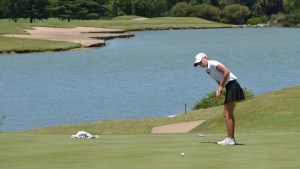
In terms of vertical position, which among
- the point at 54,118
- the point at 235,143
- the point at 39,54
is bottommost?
the point at 39,54

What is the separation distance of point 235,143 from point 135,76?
56.3 m

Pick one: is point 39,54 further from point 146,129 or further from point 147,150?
point 147,150

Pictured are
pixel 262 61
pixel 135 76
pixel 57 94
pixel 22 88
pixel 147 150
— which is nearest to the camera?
pixel 147 150

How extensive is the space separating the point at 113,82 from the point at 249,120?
39298mm

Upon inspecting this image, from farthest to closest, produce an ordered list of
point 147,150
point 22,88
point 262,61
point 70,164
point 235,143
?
point 262,61 < point 22,88 < point 235,143 < point 147,150 < point 70,164

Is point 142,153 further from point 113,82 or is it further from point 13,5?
point 13,5

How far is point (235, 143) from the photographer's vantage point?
15.8 m

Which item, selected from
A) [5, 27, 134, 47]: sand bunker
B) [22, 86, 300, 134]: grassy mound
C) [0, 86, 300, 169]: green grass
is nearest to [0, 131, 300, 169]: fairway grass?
[0, 86, 300, 169]: green grass

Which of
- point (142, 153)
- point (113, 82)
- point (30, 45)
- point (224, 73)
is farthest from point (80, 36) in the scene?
point (142, 153)

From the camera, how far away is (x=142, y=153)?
549 inches

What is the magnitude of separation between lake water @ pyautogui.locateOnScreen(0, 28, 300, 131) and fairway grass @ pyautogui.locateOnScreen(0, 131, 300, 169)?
71.6 ft

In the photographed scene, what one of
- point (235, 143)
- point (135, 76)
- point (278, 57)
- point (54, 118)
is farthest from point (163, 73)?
point (235, 143)

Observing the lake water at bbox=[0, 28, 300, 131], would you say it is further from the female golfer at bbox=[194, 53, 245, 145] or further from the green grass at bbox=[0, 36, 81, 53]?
the female golfer at bbox=[194, 53, 245, 145]

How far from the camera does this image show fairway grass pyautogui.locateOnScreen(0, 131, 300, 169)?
12.5 metres
